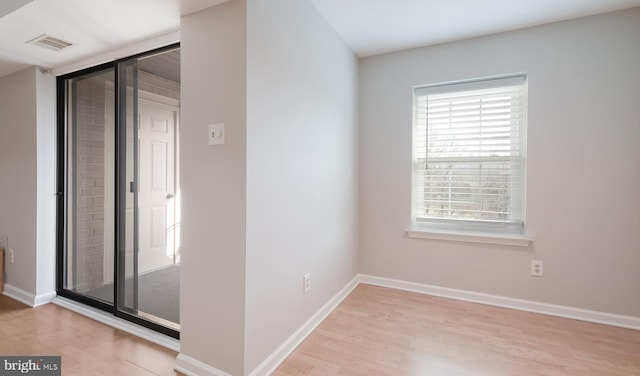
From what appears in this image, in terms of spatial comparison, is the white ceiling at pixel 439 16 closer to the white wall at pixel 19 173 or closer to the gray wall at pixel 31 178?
the gray wall at pixel 31 178

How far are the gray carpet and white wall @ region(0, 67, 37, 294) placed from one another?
0.74 meters

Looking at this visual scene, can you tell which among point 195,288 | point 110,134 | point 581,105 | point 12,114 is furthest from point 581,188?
point 12,114

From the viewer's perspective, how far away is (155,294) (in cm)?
260

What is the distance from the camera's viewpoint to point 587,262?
8.05ft

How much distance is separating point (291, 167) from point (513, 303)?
7.80ft

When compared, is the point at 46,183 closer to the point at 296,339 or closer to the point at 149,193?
the point at 149,193

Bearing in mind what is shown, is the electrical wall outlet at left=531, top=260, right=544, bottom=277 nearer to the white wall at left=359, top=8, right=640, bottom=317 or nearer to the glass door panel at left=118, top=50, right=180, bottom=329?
the white wall at left=359, top=8, right=640, bottom=317

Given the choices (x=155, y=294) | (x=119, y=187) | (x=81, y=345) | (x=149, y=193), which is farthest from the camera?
(x=149, y=193)

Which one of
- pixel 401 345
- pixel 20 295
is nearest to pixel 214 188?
pixel 401 345

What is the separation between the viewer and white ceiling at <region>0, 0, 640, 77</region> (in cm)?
176

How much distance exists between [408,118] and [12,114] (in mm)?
3915

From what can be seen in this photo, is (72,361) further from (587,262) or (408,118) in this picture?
(587,262)

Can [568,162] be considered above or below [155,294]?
above

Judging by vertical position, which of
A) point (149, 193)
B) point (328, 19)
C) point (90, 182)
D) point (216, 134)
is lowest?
point (149, 193)
